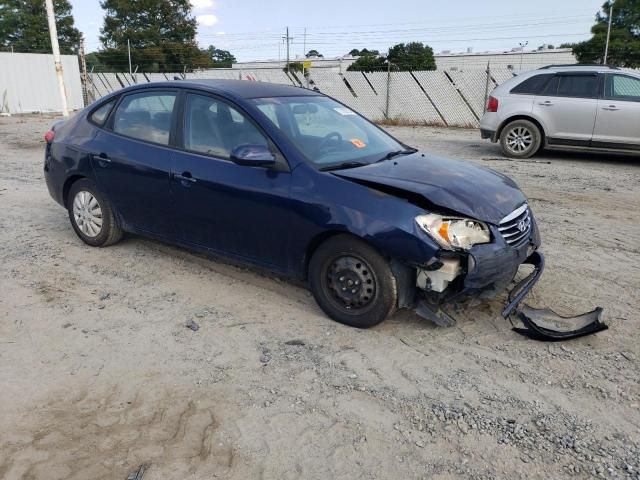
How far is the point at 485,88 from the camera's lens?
1750 cm

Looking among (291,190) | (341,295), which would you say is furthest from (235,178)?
(341,295)

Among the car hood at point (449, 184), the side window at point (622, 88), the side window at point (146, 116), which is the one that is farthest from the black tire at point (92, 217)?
the side window at point (622, 88)

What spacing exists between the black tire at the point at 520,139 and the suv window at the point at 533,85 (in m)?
0.58

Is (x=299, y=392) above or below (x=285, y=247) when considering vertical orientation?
below

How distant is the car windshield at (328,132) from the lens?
4219 millimetres

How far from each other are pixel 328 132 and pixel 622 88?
7.92m

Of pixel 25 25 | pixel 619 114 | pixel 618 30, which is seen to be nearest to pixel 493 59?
pixel 618 30

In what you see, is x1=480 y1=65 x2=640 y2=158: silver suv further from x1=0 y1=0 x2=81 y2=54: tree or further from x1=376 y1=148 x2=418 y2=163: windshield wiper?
x1=0 y1=0 x2=81 y2=54: tree

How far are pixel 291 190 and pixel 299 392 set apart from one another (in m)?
1.48

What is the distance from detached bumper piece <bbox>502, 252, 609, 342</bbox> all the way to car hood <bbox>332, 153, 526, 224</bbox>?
59 cm

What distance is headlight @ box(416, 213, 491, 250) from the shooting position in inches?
139

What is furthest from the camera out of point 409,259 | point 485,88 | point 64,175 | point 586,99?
point 485,88

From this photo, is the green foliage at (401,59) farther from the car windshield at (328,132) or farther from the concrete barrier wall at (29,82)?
the car windshield at (328,132)

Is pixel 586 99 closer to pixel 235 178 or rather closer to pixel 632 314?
pixel 632 314
